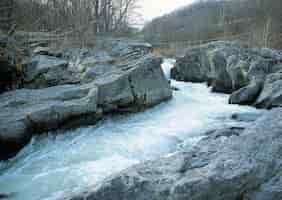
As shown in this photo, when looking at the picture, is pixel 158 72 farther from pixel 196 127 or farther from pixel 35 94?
pixel 35 94

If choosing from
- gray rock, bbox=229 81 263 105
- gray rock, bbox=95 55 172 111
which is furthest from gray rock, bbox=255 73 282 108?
gray rock, bbox=95 55 172 111

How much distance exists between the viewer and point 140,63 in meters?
8.30

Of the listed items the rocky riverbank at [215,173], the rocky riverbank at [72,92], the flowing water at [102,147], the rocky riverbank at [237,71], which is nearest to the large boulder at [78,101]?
the rocky riverbank at [72,92]

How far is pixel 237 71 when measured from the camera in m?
10.3

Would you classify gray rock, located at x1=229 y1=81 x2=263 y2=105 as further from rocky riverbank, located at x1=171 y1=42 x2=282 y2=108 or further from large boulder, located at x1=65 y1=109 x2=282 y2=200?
large boulder, located at x1=65 y1=109 x2=282 y2=200

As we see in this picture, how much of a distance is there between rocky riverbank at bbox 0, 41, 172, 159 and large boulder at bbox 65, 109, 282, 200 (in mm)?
3190

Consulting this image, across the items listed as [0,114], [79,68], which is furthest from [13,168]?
[79,68]

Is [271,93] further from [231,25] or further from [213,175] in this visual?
[231,25]

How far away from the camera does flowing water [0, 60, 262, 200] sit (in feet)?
13.7

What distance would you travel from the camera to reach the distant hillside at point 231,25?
20.2 meters

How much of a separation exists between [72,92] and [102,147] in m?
1.87

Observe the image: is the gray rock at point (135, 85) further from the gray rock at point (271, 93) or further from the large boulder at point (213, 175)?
the large boulder at point (213, 175)

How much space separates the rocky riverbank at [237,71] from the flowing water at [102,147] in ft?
2.09

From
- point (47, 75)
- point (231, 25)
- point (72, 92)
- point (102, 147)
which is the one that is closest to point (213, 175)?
point (102, 147)
